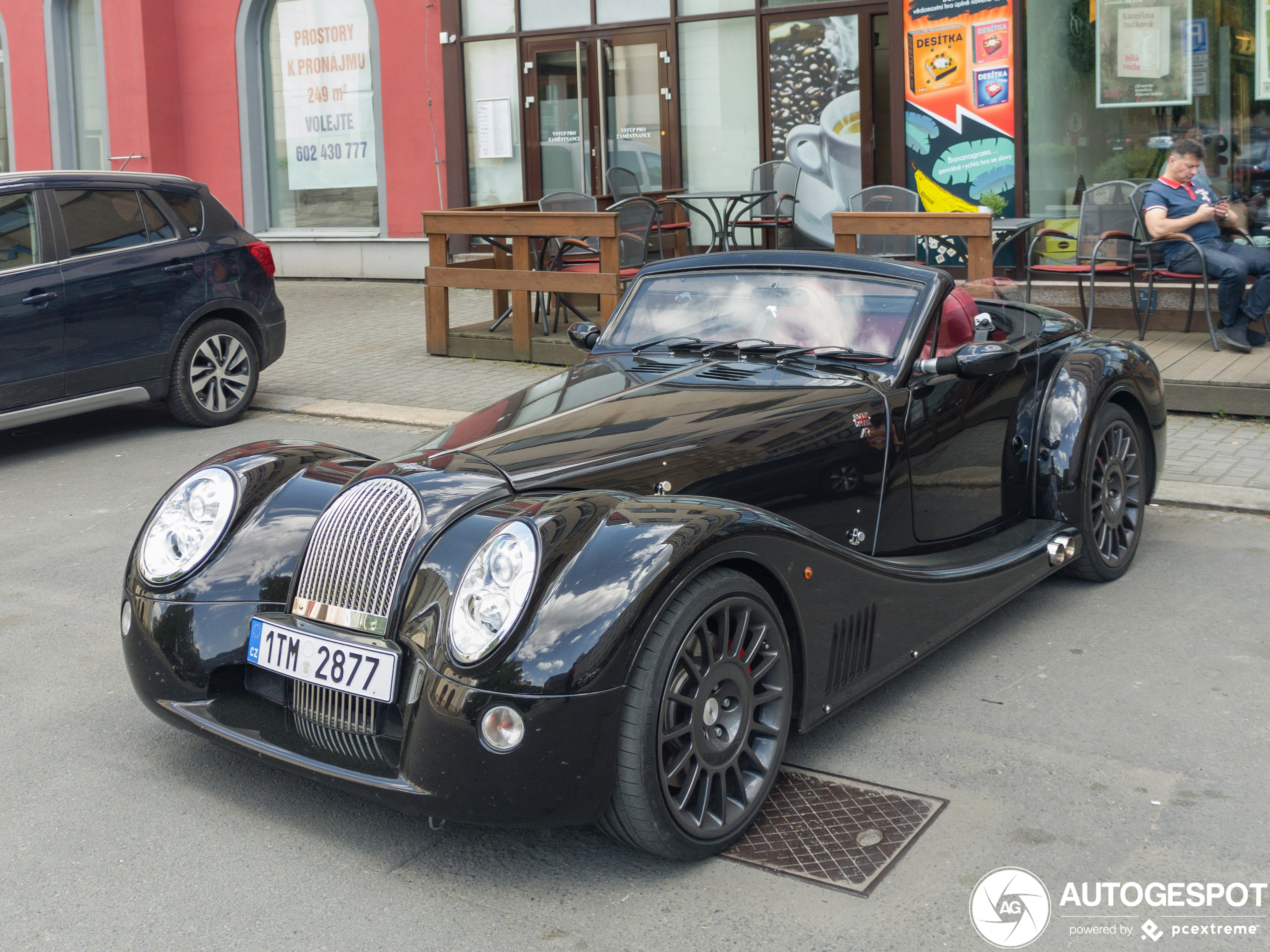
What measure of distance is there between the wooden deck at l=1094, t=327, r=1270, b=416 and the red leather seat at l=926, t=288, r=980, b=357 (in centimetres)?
315

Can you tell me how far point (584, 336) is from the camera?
5277 millimetres

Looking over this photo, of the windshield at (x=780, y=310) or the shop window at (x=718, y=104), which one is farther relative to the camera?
the shop window at (x=718, y=104)

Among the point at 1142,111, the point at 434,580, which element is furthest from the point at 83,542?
the point at 1142,111

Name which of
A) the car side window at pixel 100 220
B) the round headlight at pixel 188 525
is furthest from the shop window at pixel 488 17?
the round headlight at pixel 188 525

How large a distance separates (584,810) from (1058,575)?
313 cm

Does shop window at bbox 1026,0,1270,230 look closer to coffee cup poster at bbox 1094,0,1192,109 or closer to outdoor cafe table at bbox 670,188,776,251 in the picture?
coffee cup poster at bbox 1094,0,1192,109

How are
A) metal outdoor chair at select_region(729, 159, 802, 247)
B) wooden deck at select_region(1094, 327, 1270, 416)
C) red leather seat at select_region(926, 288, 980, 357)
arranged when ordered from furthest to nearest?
metal outdoor chair at select_region(729, 159, 802, 247) → wooden deck at select_region(1094, 327, 1270, 416) → red leather seat at select_region(926, 288, 980, 357)

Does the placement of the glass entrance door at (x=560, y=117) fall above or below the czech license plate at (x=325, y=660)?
above

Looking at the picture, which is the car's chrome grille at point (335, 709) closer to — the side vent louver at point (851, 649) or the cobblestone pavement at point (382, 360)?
the side vent louver at point (851, 649)

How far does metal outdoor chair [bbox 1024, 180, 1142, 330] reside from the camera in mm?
9648

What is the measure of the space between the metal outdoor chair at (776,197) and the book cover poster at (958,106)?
1934mm

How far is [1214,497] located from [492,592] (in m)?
4.67

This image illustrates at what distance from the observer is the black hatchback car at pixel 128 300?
8125mm

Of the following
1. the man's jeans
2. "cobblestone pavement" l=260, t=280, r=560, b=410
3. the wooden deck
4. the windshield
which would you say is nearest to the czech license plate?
the windshield
